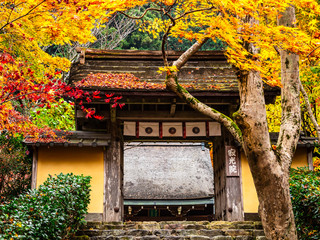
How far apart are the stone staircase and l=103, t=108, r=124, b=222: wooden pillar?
175cm

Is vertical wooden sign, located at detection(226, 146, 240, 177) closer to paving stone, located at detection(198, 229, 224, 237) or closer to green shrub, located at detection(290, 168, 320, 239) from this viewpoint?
paving stone, located at detection(198, 229, 224, 237)

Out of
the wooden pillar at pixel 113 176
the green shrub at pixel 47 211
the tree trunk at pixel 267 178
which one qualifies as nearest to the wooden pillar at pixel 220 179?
the wooden pillar at pixel 113 176

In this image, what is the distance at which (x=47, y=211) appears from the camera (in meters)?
6.74

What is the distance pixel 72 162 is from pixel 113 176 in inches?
45.6

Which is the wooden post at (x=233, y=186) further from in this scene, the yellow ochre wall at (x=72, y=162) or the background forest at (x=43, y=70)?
the yellow ochre wall at (x=72, y=162)

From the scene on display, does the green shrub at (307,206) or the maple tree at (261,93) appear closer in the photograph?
the maple tree at (261,93)

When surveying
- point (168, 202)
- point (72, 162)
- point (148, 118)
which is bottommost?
point (168, 202)

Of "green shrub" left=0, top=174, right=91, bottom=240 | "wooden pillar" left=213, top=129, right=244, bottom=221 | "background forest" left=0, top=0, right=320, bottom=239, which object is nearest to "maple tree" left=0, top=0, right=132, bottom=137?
"background forest" left=0, top=0, right=320, bottom=239

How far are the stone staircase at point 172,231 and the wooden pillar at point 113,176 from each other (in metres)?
1.75

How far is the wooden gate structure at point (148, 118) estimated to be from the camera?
1062cm

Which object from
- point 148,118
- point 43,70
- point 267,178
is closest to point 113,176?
point 148,118

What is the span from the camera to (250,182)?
10.9 m

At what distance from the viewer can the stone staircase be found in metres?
7.98

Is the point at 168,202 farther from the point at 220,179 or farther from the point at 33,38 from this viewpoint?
the point at 33,38
